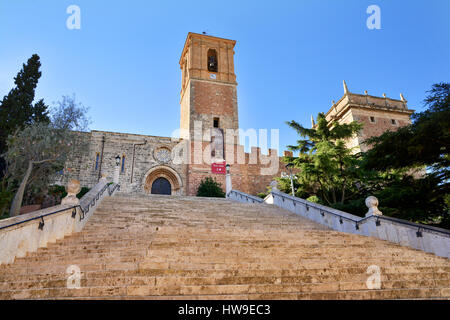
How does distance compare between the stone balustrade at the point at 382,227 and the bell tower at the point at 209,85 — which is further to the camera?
the bell tower at the point at 209,85

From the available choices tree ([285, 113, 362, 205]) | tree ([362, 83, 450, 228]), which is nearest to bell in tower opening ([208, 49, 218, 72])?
tree ([285, 113, 362, 205])

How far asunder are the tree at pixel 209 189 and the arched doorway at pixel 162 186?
238 centimetres

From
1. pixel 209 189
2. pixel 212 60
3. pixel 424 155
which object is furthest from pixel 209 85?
pixel 424 155

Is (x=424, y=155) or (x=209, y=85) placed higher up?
(x=209, y=85)

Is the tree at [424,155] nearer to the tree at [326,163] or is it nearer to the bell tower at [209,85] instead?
the tree at [326,163]

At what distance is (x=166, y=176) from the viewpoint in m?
21.9

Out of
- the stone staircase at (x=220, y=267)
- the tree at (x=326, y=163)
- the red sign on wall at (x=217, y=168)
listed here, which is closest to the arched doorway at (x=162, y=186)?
the red sign on wall at (x=217, y=168)

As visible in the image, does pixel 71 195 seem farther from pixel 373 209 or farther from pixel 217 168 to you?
pixel 217 168

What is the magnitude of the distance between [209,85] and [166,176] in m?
9.18

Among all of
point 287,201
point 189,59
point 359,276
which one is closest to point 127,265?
point 359,276

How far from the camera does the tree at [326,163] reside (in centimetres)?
1395

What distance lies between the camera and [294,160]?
1524 cm
